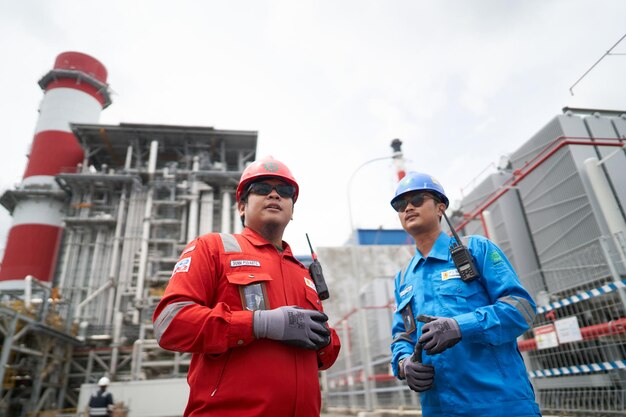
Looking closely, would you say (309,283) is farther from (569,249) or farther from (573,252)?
(569,249)

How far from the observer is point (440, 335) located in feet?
7.20

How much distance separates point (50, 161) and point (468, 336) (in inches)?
1193

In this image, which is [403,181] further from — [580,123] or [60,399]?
[60,399]

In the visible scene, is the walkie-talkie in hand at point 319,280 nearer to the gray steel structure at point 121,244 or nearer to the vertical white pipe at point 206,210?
the gray steel structure at point 121,244

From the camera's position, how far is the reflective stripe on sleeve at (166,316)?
1970 millimetres

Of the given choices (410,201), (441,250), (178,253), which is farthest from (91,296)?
(441,250)

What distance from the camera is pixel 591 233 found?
262 inches

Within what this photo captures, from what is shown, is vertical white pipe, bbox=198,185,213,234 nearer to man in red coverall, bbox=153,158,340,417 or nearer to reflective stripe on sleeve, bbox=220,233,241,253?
reflective stripe on sleeve, bbox=220,233,241,253

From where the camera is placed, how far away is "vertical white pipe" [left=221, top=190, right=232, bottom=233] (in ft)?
70.8

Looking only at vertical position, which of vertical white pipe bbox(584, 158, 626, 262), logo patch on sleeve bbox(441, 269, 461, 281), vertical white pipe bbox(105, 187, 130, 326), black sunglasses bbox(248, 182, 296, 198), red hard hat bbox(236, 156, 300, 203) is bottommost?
logo patch on sleeve bbox(441, 269, 461, 281)

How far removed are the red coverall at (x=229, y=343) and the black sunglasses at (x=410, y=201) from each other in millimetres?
1257

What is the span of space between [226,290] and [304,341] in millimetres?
571

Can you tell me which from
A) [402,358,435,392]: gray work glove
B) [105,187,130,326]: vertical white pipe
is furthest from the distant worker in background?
[105,187,130,326]: vertical white pipe

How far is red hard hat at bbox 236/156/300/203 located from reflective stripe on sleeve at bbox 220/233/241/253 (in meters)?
0.48
